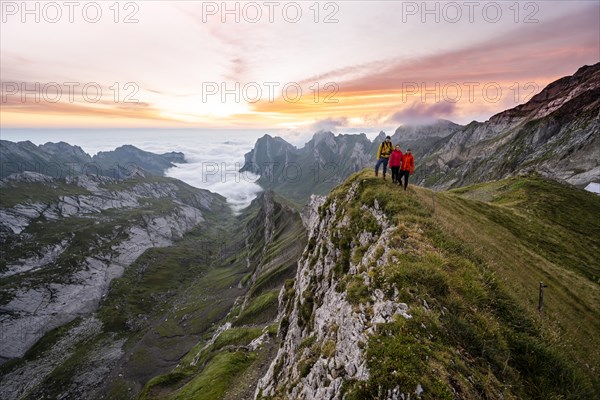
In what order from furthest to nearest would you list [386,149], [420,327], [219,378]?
[219,378] → [386,149] → [420,327]

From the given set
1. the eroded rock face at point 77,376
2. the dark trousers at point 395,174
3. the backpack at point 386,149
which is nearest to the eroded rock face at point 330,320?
the dark trousers at point 395,174

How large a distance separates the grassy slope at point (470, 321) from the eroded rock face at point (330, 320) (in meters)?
0.86

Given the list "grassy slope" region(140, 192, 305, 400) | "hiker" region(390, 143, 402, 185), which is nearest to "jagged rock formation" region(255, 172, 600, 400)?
"hiker" region(390, 143, 402, 185)

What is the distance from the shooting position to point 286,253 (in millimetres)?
174750

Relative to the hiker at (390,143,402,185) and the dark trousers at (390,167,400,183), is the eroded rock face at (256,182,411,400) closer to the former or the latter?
the dark trousers at (390,167,400,183)

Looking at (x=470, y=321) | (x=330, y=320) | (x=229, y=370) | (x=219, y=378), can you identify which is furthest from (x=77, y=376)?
(x=470, y=321)

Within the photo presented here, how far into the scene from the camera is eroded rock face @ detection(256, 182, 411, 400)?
1583 cm

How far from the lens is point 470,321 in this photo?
15.6 m

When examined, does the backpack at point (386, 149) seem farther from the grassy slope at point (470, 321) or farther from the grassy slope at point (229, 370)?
the grassy slope at point (229, 370)

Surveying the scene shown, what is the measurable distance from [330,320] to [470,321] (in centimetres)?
974

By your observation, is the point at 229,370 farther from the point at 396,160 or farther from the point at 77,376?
the point at 77,376

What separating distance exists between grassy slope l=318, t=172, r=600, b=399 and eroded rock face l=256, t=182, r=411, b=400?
86 centimetres

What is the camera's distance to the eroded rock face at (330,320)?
15828 millimetres

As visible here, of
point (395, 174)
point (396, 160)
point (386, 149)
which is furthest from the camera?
point (386, 149)
